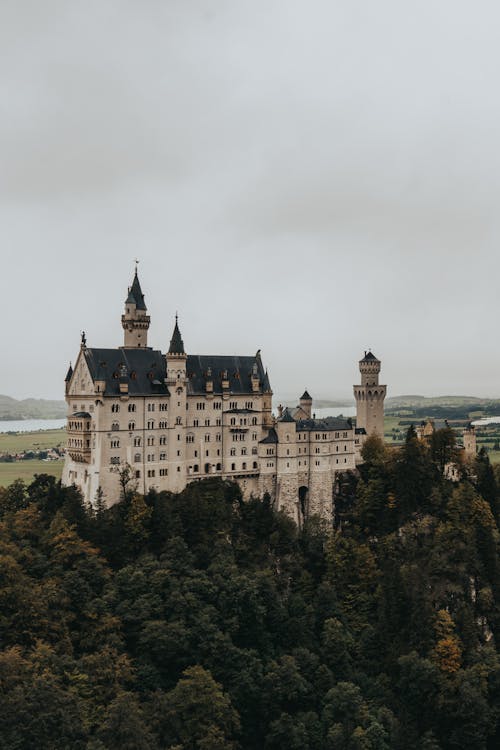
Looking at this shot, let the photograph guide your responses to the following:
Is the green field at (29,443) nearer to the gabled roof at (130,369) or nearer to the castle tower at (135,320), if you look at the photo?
the castle tower at (135,320)

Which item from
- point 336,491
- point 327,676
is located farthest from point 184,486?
point 327,676

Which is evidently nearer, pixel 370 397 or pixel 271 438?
pixel 271 438

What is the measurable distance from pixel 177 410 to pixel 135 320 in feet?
50.7

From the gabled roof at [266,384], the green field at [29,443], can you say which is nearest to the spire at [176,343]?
the gabled roof at [266,384]

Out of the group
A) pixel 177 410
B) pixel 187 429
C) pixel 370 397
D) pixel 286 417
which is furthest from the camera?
pixel 370 397

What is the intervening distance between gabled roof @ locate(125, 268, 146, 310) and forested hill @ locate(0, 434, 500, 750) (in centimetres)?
2647

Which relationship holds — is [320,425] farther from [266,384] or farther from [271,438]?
[266,384]

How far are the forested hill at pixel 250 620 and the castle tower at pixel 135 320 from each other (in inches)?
880

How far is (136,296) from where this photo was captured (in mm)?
101500

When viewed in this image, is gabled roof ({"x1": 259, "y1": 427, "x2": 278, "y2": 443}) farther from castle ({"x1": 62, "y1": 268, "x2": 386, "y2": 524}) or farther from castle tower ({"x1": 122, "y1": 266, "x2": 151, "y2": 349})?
castle tower ({"x1": 122, "y1": 266, "x2": 151, "y2": 349})

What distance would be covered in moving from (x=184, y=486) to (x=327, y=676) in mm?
29776

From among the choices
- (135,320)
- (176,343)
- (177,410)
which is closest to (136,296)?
(135,320)

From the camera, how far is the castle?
290 feet

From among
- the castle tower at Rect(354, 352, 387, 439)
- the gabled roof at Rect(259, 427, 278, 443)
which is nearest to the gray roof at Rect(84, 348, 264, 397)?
the gabled roof at Rect(259, 427, 278, 443)
